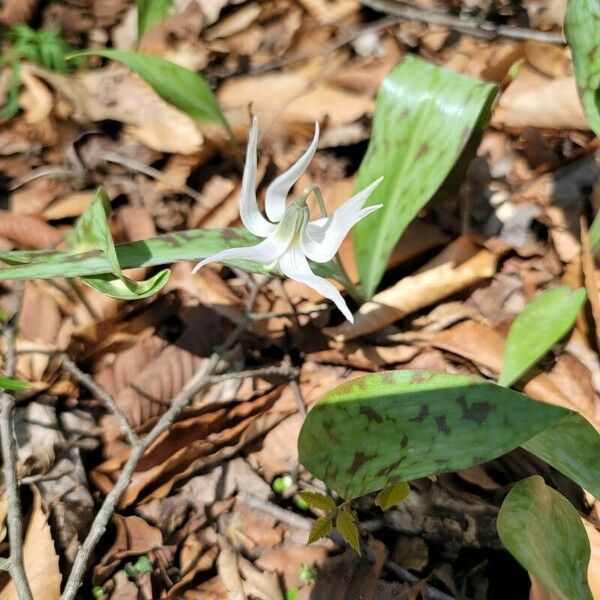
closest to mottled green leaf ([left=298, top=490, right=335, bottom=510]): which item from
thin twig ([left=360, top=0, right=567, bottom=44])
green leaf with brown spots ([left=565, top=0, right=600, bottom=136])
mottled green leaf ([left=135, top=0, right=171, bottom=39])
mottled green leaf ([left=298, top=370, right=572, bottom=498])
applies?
mottled green leaf ([left=298, top=370, right=572, bottom=498])

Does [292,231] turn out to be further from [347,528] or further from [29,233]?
[29,233]

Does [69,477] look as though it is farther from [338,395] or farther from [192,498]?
[338,395]

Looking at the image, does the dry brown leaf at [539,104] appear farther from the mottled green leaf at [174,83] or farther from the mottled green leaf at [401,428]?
the mottled green leaf at [401,428]

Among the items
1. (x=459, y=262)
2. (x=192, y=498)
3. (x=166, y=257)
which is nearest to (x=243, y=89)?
(x=459, y=262)

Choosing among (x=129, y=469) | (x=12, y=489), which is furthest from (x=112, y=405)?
(x=12, y=489)

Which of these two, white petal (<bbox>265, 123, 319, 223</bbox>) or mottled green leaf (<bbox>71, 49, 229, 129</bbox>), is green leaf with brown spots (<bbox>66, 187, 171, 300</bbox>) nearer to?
white petal (<bbox>265, 123, 319, 223</bbox>)

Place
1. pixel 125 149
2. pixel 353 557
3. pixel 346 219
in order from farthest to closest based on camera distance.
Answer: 1. pixel 125 149
2. pixel 353 557
3. pixel 346 219
